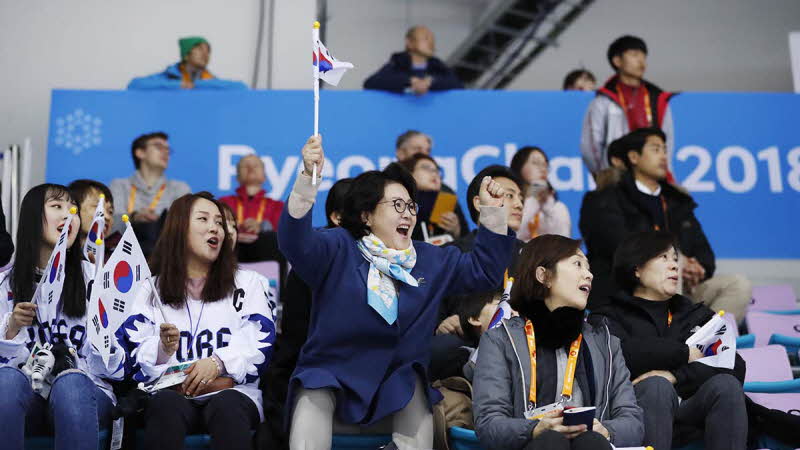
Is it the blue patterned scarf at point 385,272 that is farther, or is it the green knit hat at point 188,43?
the green knit hat at point 188,43

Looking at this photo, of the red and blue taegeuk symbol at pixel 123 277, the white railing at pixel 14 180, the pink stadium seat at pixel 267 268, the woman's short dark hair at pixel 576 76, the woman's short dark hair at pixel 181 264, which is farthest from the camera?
the woman's short dark hair at pixel 576 76

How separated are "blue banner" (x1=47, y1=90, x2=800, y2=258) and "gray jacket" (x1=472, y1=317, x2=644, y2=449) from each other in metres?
3.70

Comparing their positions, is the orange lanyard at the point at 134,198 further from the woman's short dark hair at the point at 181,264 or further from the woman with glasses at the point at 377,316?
the woman with glasses at the point at 377,316

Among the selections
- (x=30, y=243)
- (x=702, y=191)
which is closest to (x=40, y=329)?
(x=30, y=243)

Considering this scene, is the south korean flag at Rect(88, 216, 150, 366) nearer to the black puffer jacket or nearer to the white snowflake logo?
the black puffer jacket

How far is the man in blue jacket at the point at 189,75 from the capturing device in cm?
716

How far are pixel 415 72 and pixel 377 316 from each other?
Result: 4095 millimetres

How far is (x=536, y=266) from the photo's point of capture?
359cm

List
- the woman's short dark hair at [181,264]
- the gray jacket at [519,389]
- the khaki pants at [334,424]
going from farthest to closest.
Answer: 1. the woman's short dark hair at [181,264]
2. the khaki pants at [334,424]
3. the gray jacket at [519,389]

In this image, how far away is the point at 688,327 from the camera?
3904 millimetres

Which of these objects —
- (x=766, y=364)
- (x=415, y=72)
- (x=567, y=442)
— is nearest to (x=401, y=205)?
(x=567, y=442)

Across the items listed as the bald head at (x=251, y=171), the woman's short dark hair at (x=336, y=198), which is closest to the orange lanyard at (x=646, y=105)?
the bald head at (x=251, y=171)

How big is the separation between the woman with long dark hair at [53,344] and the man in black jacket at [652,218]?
2.60 m

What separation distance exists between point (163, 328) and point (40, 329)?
1.52ft
